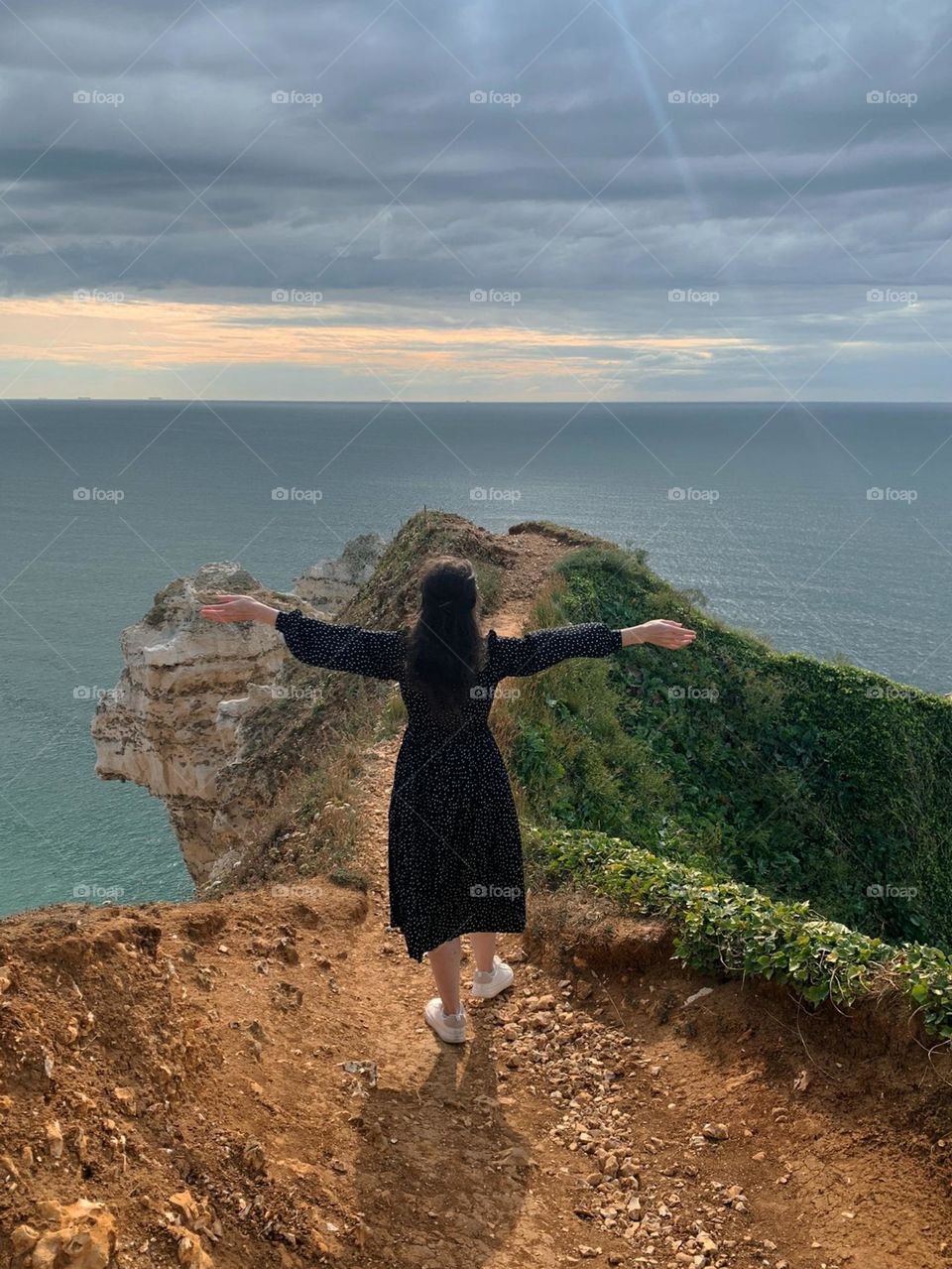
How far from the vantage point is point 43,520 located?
12444cm

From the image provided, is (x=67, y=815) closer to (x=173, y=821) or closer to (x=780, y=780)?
(x=173, y=821)

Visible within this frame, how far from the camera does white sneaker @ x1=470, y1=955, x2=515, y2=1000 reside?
6.81 meters

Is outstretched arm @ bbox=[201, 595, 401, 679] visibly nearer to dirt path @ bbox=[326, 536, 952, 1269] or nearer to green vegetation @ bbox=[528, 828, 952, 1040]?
dirt path @ bbox=[326, 536, 952, 1269]

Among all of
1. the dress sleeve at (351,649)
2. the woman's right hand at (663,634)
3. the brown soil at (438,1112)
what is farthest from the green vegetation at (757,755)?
the dress sleeve at (351,649)

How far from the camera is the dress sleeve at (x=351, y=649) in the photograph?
570 cm

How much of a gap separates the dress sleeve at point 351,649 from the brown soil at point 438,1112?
6.15 feet

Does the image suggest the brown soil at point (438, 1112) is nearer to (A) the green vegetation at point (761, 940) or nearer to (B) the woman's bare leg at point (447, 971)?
(A) the green vegetation at point (761, 940)

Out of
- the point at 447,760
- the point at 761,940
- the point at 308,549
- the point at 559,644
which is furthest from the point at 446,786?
the point at 308,549

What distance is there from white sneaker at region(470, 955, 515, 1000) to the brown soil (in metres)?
0.14

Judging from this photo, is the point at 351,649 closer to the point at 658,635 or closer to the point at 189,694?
the point at 658,635

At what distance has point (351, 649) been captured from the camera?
572 centimetres

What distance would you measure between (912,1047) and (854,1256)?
1.30m

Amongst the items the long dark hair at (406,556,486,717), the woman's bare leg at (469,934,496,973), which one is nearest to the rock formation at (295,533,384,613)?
the woman's bare leg at (469,934,496,973)

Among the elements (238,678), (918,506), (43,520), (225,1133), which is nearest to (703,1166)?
(225,1133)
